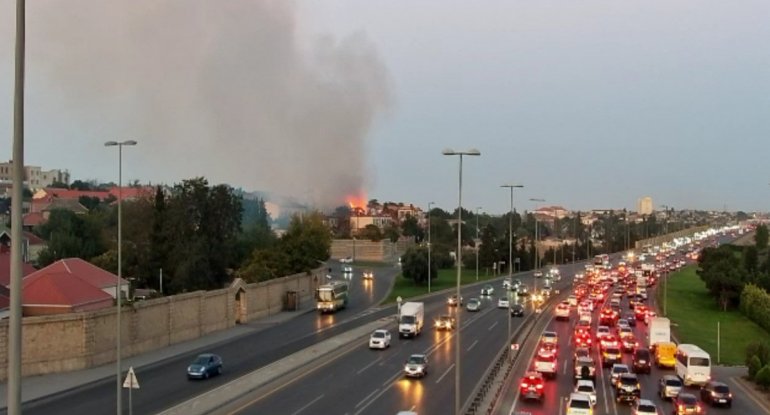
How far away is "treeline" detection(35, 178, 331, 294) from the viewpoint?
2965 inches

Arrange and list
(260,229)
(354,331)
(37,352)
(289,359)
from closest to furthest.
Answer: (37,352)
(289,359)
(354,331)
(260,229)

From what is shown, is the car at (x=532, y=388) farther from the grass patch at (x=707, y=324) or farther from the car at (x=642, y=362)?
the grass patch at (x=707, y=324)

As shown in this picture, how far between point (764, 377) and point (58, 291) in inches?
1547

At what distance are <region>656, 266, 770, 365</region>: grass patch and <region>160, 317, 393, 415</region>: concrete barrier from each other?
76.6 feet

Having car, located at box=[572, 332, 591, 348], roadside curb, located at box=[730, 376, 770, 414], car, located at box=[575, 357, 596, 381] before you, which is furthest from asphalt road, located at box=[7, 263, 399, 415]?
roadside curb, located at box=[730, 376, 770, 414]

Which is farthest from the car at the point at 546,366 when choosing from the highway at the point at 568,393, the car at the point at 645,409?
the car at the point at 645,409

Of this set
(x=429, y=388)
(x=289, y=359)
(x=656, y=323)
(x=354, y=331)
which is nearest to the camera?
(x=429, y=388)

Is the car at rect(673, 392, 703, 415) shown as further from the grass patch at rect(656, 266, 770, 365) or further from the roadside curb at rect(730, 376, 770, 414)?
the grass patch at rect(656, 266, 770, 365)

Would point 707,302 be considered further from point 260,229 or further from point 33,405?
point 33,405

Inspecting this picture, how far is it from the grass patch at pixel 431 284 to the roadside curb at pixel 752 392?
44.5 meters

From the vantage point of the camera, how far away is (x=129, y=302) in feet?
149

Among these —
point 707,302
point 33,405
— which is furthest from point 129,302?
point 707,302

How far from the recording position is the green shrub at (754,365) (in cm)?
4025

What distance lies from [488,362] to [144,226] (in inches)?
2259
